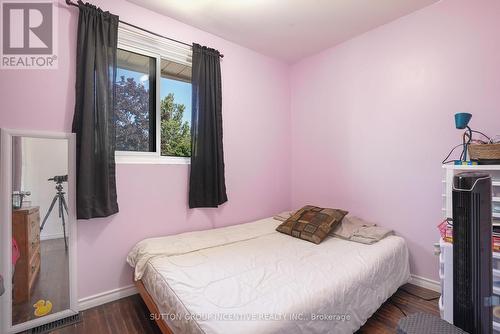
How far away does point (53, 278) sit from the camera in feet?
5.84

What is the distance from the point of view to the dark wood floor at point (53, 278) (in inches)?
67.7

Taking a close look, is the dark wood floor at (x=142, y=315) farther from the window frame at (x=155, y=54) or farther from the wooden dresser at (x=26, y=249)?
the window frame at (x=155, y=54)

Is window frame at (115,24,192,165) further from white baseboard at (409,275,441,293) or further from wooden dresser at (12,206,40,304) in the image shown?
white baseboard at (409,275,441,293)

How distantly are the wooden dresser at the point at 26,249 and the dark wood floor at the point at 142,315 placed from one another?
376mm

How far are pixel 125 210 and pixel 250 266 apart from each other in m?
1.18

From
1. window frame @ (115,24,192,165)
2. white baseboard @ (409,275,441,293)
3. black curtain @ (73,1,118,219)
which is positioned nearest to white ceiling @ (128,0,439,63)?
window frame @ (115,24,192,165)

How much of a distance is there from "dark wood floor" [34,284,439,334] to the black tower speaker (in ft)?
2.95

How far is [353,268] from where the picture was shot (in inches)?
64.6

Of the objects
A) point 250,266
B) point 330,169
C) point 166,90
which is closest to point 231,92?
point 166,90

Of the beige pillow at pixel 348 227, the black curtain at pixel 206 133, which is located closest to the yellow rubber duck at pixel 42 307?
the black curtain at pixel 206 133

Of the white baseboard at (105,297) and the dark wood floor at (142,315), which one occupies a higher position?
the white baseboard at (105,297)

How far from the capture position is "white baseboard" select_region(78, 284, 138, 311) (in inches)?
74.4

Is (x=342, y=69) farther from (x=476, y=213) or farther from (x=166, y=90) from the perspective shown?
(x=476, y=213)

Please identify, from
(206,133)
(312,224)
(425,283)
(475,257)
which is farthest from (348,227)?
(206,133)
